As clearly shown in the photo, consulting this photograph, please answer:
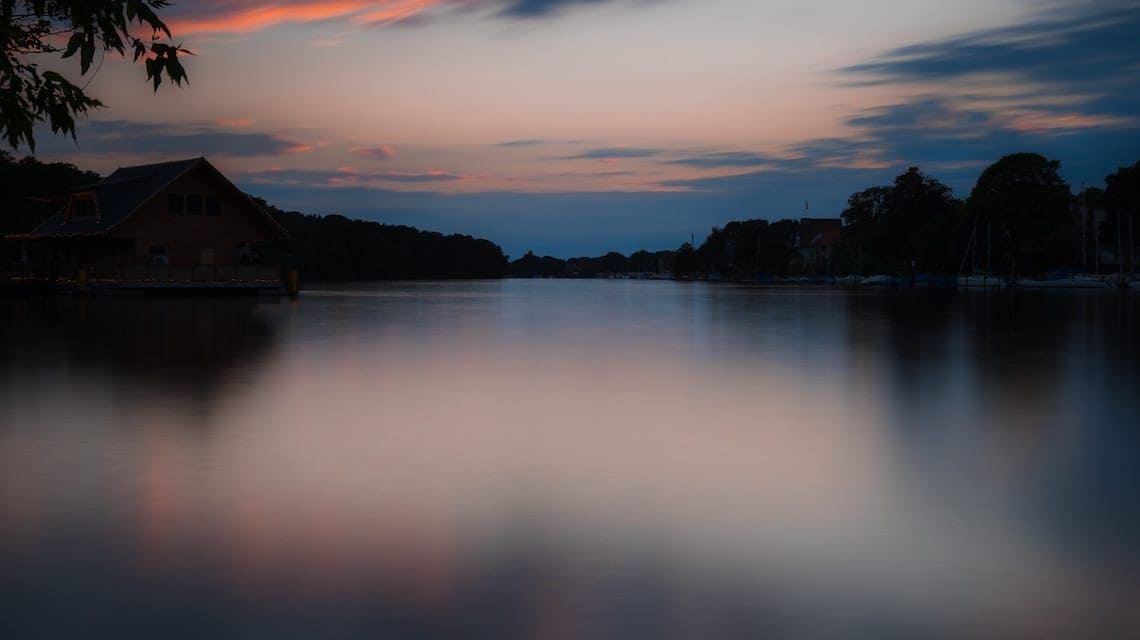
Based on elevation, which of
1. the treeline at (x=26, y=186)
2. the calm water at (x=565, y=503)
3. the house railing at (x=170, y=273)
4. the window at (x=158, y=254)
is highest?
the treeline at (x=26, y=186)

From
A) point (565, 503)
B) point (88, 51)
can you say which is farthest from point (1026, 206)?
A: point (88, 51)

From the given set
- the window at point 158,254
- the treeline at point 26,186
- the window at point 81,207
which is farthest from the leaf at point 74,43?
the treeline at point 26,186

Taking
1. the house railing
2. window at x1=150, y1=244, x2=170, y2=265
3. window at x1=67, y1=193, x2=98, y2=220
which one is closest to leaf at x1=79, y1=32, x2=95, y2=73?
the house railing

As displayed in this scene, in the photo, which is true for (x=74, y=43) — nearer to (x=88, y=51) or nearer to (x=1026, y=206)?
(x=88, y=51)

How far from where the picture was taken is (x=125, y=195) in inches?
2514

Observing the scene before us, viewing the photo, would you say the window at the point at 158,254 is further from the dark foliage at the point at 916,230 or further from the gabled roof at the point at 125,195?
the dark foliage at the point at 916,230

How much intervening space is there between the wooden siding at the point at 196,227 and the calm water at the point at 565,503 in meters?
43.8

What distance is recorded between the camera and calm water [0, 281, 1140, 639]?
5.86 metres

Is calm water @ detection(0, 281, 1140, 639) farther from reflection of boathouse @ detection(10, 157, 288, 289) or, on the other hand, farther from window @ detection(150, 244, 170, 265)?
window @ detection(150, 244, 170, 265)

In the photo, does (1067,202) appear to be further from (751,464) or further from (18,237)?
(751,464)

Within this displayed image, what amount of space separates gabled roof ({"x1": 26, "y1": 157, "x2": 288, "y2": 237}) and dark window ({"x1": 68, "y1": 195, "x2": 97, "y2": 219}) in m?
0.35

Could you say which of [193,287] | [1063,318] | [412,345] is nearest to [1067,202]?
[1063,318]

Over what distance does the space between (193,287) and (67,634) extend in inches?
2337

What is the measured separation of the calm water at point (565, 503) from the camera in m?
5.86
